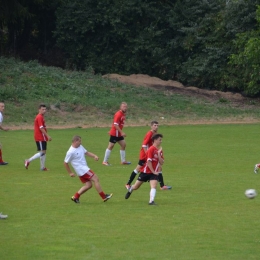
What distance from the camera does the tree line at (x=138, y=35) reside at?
50.9 metres

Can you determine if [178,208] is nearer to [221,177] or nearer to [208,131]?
[221,177]

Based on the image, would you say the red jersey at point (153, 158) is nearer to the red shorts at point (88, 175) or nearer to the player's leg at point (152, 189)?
the player's leg at point (152, 189)

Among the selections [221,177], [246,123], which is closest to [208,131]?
[246,123]

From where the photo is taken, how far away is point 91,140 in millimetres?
30266

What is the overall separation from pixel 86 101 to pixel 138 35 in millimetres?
12974

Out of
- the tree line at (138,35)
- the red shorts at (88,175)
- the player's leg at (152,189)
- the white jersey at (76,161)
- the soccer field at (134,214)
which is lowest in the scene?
the soccer field at (134,214)

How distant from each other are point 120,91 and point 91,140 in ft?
56.0

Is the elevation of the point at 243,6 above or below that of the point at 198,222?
above

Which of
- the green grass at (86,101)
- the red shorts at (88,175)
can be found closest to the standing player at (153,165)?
the red shorts at (88,175)

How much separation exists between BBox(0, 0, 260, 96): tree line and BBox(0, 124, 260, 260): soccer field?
2707 cm

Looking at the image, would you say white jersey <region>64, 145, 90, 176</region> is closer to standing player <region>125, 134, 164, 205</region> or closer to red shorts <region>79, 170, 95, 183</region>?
red shorts <region>79, 170, 95, 183</region>

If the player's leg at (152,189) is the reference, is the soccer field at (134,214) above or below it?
below

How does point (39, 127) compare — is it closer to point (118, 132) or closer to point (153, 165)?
point (118, 132)

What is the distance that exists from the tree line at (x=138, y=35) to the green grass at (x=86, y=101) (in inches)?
Answer: 161
